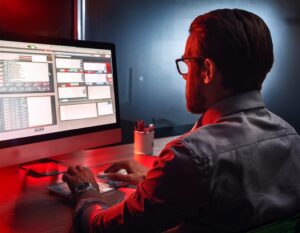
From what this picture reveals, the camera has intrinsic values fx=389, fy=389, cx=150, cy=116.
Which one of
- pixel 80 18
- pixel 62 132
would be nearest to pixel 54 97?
pixel 62 132

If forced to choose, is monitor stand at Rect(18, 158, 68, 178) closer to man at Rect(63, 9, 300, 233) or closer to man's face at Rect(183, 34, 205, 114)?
man at Rect(63, 9, 300, 233)

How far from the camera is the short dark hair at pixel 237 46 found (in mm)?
941

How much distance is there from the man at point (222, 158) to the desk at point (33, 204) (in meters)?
0.09

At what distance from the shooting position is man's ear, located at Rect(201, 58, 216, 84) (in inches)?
38.9

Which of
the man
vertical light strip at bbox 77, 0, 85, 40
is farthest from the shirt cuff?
vertical light strip at bbox 77, 0, 85, 40

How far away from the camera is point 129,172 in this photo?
1.51m

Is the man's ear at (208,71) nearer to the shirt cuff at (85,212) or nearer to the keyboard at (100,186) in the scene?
the shirt cuff at (85,212)

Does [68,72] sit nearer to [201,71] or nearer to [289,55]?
[201,71]

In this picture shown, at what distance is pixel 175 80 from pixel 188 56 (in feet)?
4.85

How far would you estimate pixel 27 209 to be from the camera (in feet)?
3.91

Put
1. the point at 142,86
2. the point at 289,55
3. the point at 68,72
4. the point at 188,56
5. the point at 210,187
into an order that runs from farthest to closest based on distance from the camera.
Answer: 1. the point at 289,55
2. the point at 142,86
3. the point at 68,72
4. the point at 188,56
5. the point at 210,187

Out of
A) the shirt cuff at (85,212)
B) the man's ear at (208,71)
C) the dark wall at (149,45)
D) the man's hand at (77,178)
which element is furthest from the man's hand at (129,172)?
the dark wall at (149,45)

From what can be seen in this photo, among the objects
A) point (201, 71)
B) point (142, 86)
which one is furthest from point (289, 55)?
point (201, 71)

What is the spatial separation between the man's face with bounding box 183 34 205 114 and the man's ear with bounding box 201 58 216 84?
0.7 inches
